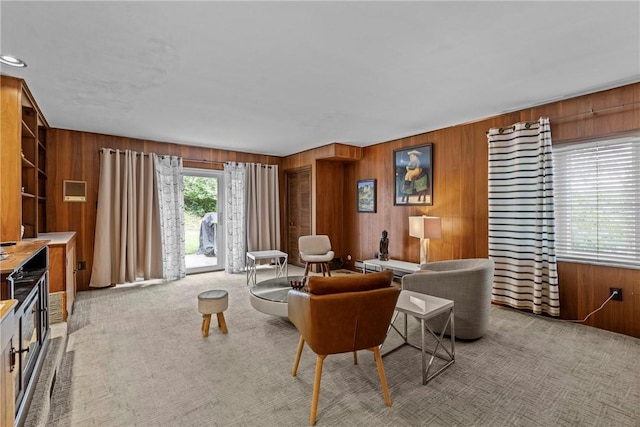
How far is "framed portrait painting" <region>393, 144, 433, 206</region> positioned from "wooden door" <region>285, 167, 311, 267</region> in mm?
1853

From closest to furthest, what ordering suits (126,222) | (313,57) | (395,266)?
(313,57), (395,266), (126,222)

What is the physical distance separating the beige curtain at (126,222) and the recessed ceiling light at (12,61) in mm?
2346

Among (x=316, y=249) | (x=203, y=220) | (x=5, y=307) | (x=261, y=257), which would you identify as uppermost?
(x=203, y=220)

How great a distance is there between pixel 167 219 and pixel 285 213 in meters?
2.42

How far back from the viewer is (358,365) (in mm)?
2416

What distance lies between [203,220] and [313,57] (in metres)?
4.47

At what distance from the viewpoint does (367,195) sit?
5.77m

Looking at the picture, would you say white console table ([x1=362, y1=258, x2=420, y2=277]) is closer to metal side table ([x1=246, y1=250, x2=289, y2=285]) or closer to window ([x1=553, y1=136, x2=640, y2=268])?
metal side table ([x1=246, y1=250, x2=289, y2=285])

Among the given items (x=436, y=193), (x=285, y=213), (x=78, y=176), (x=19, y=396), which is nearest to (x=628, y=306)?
(x=436, y=193)

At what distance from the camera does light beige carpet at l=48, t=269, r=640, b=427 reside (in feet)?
6.04

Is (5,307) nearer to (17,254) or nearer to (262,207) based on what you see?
(17,254)

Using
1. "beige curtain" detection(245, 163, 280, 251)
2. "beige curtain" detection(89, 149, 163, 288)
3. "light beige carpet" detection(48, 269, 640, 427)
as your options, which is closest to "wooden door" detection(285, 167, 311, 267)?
"beige curtain" detection(245, 163, 280, 251)

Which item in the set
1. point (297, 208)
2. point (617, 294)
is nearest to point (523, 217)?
point (617, 294)

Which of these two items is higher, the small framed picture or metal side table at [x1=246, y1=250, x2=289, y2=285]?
the small framed picture
